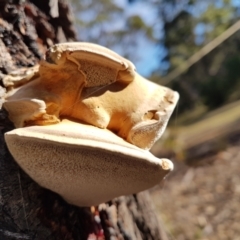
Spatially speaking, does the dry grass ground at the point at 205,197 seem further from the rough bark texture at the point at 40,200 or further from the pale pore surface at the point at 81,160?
the pale pore surface at the point at 81,160

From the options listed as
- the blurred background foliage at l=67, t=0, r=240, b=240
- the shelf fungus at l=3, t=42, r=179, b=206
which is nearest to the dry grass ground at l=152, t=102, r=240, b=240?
the blurred background foliage at l=67, t=0, r=240, b=240

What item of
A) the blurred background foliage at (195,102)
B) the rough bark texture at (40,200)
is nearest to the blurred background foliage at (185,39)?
the blurred background foliage at (195,102)

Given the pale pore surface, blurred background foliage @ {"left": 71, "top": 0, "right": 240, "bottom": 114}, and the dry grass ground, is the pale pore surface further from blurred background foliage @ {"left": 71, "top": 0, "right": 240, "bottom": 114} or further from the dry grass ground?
blurred background foliage @ {"left": 71, "top": 0, "right": 240, "bottom": 114}

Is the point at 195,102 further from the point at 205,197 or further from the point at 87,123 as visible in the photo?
the point at 87,123

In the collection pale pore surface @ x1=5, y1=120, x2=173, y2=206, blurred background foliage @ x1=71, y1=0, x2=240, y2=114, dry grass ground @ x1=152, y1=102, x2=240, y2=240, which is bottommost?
pale pore surface @ x1=5, y1=120, x2=173, y2=206

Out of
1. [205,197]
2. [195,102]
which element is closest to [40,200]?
[205,197]

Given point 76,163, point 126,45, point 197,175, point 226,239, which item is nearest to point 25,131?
point 76,163

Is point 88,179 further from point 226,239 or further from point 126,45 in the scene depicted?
point 126,45

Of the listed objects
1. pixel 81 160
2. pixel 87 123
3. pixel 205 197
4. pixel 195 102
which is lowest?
pixel 81 160

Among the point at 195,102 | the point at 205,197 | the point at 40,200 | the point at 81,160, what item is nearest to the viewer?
the point at 81,160
